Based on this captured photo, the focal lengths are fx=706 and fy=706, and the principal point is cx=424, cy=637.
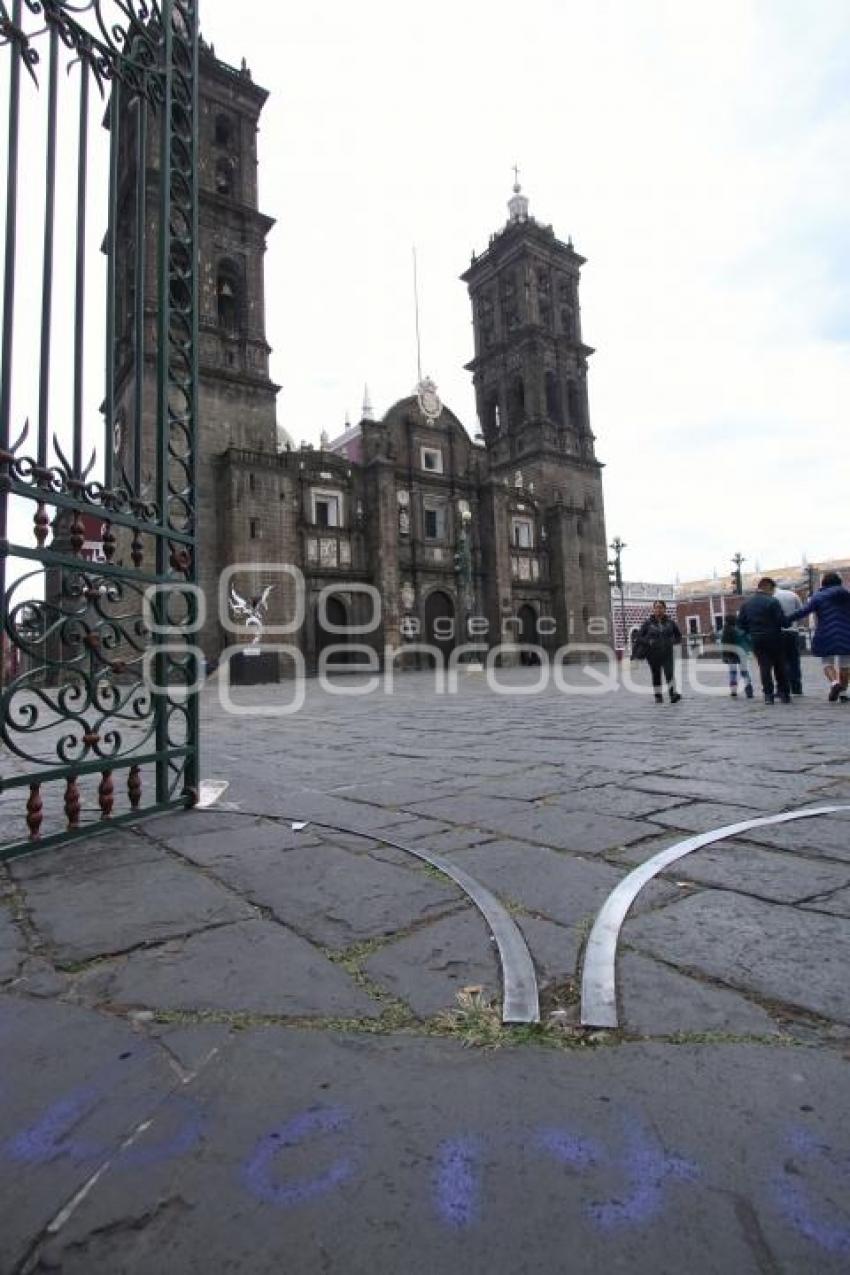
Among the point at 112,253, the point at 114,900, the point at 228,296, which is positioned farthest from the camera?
the point at 228,296

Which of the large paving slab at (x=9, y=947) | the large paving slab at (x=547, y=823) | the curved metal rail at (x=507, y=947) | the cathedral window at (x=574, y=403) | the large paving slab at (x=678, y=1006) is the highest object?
the cathedral window at (x=574, y=403)

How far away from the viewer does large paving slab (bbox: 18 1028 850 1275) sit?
808 mm

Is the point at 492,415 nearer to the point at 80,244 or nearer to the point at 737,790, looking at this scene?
the point at 80,244

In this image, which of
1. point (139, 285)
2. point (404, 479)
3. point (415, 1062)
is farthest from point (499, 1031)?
point (404, 479)

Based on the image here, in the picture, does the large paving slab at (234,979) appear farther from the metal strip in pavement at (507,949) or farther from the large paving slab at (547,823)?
the large paving slab at (547,823)

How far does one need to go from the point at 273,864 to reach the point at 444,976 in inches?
41.2

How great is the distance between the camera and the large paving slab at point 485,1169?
81 centimetres

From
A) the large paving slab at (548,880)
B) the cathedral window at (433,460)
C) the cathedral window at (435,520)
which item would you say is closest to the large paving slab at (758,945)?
the large paving slab at (548,880)

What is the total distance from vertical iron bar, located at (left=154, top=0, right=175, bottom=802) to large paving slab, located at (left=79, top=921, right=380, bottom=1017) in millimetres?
1688

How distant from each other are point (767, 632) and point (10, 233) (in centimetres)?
771

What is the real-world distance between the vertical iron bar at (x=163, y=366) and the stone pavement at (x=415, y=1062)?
2.40ft

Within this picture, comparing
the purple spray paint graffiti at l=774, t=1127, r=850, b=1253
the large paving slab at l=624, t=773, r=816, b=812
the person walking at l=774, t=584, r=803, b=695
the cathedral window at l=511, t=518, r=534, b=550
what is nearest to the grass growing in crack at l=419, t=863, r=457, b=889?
the purple spray paint graffiti at l=774, t=1127, r=850, b=1253

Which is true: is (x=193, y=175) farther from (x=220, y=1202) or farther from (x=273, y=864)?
(x=220, y=1202)

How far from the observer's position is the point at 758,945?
5.22 ft
